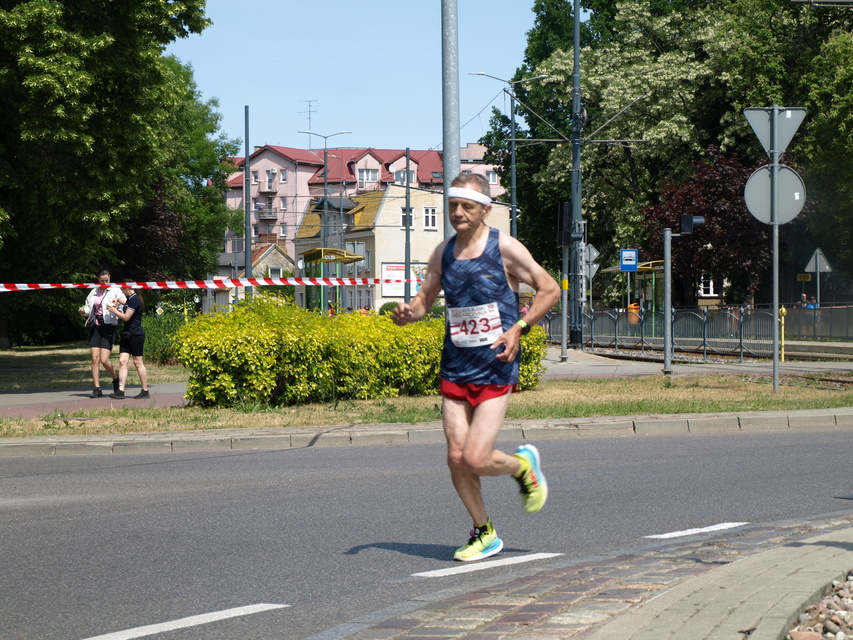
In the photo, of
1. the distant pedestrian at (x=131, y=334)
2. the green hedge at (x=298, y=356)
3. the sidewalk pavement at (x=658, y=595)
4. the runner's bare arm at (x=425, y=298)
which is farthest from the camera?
the distant pedestrian at (x=131, y=334)

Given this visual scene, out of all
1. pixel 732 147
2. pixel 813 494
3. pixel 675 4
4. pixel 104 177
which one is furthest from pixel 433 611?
pixel 675 4

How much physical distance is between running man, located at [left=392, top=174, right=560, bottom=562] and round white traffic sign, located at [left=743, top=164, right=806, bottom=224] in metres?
10.5

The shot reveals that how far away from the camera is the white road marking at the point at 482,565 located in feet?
19.6

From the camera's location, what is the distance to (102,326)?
57.6 feet

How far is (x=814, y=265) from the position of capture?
→ 127ft

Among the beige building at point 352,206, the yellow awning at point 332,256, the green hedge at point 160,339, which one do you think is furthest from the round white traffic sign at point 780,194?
the beige building at point 352,206

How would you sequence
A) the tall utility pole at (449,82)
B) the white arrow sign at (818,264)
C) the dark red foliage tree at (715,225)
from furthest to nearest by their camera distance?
the dark red foliage tree at (715,225) < the white arrow sign at (818,264) < the tall utility pole at (449,82)

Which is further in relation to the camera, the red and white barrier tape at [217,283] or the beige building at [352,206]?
the beige building at [352,206]

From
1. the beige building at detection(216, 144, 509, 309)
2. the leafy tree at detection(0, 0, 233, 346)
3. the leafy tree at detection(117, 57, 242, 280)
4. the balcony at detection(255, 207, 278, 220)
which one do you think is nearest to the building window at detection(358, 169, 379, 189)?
the beige building at detection(216, 144, 509, 309)

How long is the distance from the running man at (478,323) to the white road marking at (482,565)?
380mm

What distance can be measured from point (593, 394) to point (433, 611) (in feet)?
39.8

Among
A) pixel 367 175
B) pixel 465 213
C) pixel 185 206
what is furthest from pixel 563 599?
pixel 367 175

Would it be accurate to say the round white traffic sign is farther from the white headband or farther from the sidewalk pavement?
the white headband

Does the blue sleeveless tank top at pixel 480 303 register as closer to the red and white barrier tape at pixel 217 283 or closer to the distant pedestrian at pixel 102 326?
the distant pedestrian at pixel 102 326
